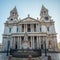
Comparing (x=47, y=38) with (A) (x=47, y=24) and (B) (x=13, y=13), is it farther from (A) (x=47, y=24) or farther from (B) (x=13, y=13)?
(B) (x=13, y=13)

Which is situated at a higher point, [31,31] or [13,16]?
[13,16]

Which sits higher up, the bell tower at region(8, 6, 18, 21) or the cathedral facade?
the bell tower at region(8, 6, 18, 21)

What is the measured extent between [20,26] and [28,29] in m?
3.60

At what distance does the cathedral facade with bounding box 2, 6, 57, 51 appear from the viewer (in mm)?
37906

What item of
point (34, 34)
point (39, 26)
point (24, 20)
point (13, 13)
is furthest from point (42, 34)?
point (13, 13)

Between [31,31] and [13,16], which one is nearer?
[31,31]

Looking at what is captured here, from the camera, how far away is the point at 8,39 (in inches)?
1655

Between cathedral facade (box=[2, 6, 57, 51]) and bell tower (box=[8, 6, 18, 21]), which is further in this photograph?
bell tower (box=[8, 6, 18, 21])

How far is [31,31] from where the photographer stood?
42.8m

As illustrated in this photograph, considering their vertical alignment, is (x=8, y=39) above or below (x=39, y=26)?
below

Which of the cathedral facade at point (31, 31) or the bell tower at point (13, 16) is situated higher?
the bell tower at point (13, 16)

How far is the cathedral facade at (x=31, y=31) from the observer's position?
1492 inches

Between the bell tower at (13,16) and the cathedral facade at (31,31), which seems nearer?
the cathedral facade at (31,31)

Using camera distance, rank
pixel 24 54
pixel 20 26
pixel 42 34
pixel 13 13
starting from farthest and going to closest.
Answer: pixel 13 13
pixel 20 26
pixel 42 34
pixel 24 54
